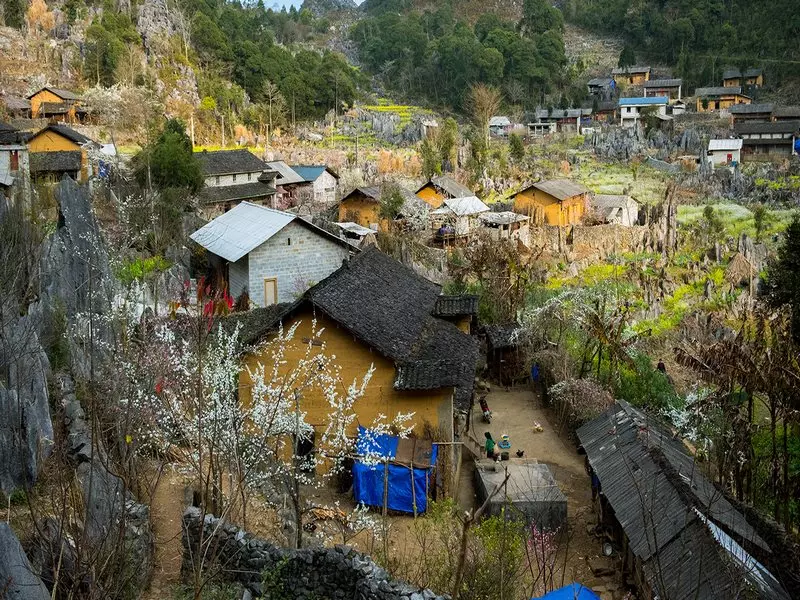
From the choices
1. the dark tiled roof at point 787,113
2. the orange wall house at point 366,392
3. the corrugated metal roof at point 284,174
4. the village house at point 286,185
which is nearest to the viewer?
the orange wall house at point 366,392

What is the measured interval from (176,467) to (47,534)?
12.2ft

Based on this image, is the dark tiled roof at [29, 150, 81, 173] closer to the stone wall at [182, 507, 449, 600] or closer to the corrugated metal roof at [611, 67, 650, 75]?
the stone wall at [182, 507, 449, 600]

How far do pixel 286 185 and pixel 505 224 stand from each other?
38.6 feet

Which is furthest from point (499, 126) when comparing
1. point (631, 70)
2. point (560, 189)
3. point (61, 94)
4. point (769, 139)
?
point (61, 94)

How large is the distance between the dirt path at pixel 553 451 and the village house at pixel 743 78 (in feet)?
247

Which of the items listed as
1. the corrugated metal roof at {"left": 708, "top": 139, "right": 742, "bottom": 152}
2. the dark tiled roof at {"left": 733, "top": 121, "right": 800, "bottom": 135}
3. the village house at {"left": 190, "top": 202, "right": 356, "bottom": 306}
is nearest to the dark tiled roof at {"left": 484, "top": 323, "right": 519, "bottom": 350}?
the village house at {"left": 190, "top": 202, "right": 356, "bottom": 306}

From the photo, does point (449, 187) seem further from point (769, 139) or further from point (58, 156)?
point (769, 139)

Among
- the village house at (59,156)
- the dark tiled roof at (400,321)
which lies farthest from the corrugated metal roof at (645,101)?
the dark tiled roof at (400,321)

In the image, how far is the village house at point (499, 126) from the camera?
77.4 metres

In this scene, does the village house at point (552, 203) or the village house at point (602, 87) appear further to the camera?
the village house at point (602, 87)

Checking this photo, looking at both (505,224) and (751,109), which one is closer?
(505,224)

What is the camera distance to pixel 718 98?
7969cm

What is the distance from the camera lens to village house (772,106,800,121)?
6601 centimetres

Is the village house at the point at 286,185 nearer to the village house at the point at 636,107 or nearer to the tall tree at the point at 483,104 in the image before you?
the tall tree at the point at 483,104
